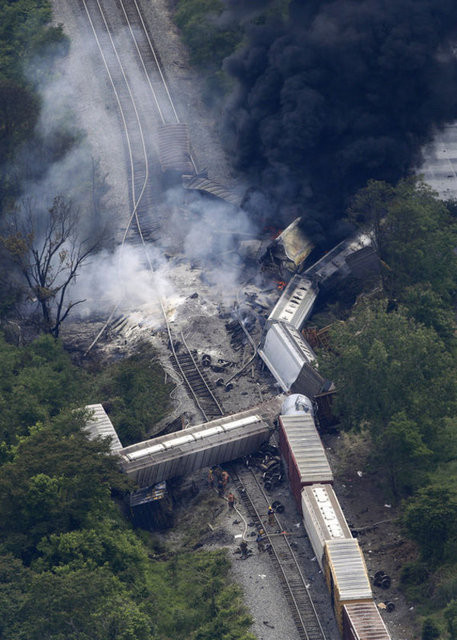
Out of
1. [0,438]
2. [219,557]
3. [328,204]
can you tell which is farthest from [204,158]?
[219,557]

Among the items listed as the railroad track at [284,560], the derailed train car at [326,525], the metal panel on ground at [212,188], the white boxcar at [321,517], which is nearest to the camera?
the derailed train car at [326,525]

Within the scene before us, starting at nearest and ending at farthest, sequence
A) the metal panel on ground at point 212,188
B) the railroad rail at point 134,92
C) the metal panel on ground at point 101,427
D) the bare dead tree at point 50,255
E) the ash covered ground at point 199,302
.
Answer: the ash covered ground at point 199,302, the metal panel on ground at point 101,427, the bare dead tree at point 50,255, the metal panel on ground at point 212,188, the railroad rail at point 134,92

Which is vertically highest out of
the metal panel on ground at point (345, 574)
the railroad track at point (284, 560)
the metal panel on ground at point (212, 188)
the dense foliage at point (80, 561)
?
the dense foliage at point (80, 561)

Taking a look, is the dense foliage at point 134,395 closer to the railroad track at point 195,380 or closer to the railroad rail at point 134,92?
the railroad track at point 195,380

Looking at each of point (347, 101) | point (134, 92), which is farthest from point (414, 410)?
point (134, 92)

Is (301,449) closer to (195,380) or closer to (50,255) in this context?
(195,380)

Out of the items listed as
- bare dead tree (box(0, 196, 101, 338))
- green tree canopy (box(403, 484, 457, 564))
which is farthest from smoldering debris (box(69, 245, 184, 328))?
green tree canopy (box(403, 484, 457, 564))

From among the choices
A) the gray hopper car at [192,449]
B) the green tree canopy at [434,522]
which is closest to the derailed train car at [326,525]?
the gray hopper car at [192,449]

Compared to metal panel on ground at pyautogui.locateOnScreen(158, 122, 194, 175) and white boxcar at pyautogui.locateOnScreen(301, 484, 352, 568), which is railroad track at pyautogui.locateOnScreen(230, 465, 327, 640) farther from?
metal panel on ground at pyautogui.locateOnScreen(158, 122, 194, 175)

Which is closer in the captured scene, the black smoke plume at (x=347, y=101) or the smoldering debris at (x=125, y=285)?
the smoldering debris at (x=125, y=285)
